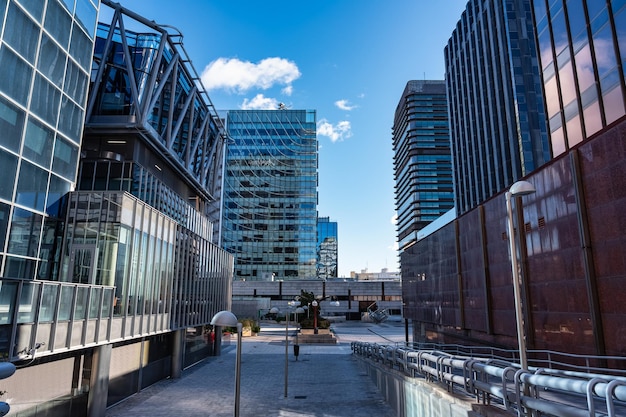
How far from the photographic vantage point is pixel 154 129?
27.2 m

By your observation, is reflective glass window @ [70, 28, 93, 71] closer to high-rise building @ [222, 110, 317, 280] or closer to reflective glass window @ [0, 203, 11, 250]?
reflective glass window @ [0, 203, 11, 250]

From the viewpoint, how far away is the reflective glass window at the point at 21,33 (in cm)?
1422

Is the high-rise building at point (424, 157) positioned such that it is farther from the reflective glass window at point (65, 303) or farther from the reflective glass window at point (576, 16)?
the reflective glass window at point (65, 303)

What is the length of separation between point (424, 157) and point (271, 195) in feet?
146

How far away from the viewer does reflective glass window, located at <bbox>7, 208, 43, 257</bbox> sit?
48.9ft

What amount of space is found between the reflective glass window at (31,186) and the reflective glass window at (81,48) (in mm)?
5866

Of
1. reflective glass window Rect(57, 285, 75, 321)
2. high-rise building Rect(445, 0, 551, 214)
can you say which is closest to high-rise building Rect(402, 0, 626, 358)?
reflective glass window Rect(57, 285, 75, 321)

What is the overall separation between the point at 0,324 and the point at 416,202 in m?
112

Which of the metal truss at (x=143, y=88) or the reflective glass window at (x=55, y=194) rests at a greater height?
the metal truss at (x=143, y=88)

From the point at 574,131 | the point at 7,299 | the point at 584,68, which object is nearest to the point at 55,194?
the point at 7,299

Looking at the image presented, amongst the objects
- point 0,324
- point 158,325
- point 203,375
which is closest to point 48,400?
point 0,324

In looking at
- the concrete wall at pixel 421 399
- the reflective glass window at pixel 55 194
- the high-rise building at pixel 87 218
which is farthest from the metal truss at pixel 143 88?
the concrete wall at pixel 421 399

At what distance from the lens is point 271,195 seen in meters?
113

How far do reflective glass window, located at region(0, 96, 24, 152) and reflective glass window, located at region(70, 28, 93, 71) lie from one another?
16.5ft
